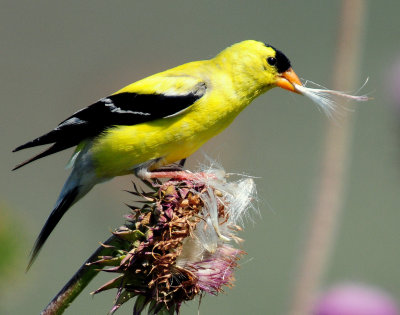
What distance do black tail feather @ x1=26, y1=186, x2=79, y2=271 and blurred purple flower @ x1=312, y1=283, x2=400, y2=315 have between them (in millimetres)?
910

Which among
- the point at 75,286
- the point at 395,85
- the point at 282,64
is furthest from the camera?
the point at 395,85

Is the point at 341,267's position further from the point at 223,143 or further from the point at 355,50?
the point at 355,50

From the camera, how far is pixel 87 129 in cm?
259

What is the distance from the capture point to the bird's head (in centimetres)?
284

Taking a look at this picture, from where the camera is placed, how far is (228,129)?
6.30 metres

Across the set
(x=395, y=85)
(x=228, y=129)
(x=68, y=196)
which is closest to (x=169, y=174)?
(x=68, y=196)

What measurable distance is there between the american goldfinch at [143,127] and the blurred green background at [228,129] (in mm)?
2142

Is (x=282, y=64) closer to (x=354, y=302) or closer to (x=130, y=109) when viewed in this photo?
(x=130, y=109)

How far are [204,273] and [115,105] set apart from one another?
724 millimetres

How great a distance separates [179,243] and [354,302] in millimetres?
657

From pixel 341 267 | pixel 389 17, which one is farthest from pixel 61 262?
pixel 389 17

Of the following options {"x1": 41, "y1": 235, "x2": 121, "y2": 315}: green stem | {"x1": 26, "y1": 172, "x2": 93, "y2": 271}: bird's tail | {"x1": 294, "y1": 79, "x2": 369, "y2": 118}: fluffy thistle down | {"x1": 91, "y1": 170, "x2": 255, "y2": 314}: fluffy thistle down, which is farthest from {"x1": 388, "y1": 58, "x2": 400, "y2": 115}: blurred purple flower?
{"x1": 41, "y1": 235, "x2": 121, "y2": 315}: green stem

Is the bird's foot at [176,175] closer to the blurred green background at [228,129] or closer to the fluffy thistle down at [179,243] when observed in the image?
the fluffy thistle down at [179,243]

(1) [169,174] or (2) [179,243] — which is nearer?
(2) [179,243]
